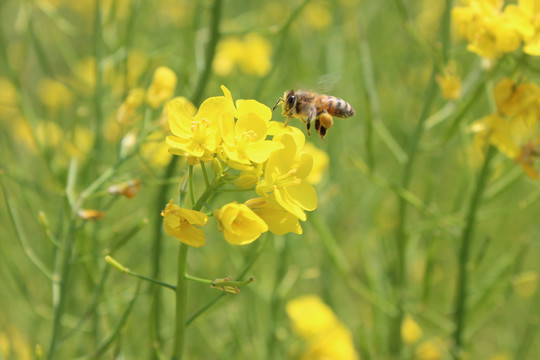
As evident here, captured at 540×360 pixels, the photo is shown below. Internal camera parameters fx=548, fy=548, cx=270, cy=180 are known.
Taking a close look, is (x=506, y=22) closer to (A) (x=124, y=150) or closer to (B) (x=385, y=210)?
(A) (x=124, y=150)

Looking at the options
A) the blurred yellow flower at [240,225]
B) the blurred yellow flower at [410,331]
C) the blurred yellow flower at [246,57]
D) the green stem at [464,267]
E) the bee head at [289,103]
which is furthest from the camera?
the blurred yellow flower at [246,57]

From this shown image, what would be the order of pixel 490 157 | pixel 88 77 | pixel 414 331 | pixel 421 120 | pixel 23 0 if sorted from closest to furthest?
pixel 490 157 → pixel 421 120 → pixel 23 0 → pixel 414 331 → pixel 88 77

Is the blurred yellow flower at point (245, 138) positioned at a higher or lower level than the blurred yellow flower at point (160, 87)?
higher

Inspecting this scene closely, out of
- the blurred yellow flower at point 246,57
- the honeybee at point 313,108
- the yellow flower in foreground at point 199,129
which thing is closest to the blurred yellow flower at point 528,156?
the honeybee at point 313,108

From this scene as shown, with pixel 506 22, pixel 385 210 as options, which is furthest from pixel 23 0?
pixel 385 210

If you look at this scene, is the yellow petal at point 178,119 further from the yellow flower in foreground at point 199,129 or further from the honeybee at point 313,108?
the honeybee at point 313,108

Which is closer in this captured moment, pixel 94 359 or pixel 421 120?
pixel 94 359

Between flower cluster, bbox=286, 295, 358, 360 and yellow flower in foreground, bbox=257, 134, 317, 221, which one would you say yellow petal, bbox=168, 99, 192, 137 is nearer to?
yellow flower in foreground, bbox=257, 134, 317, 221

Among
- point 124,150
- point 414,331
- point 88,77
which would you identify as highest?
point 124,150
